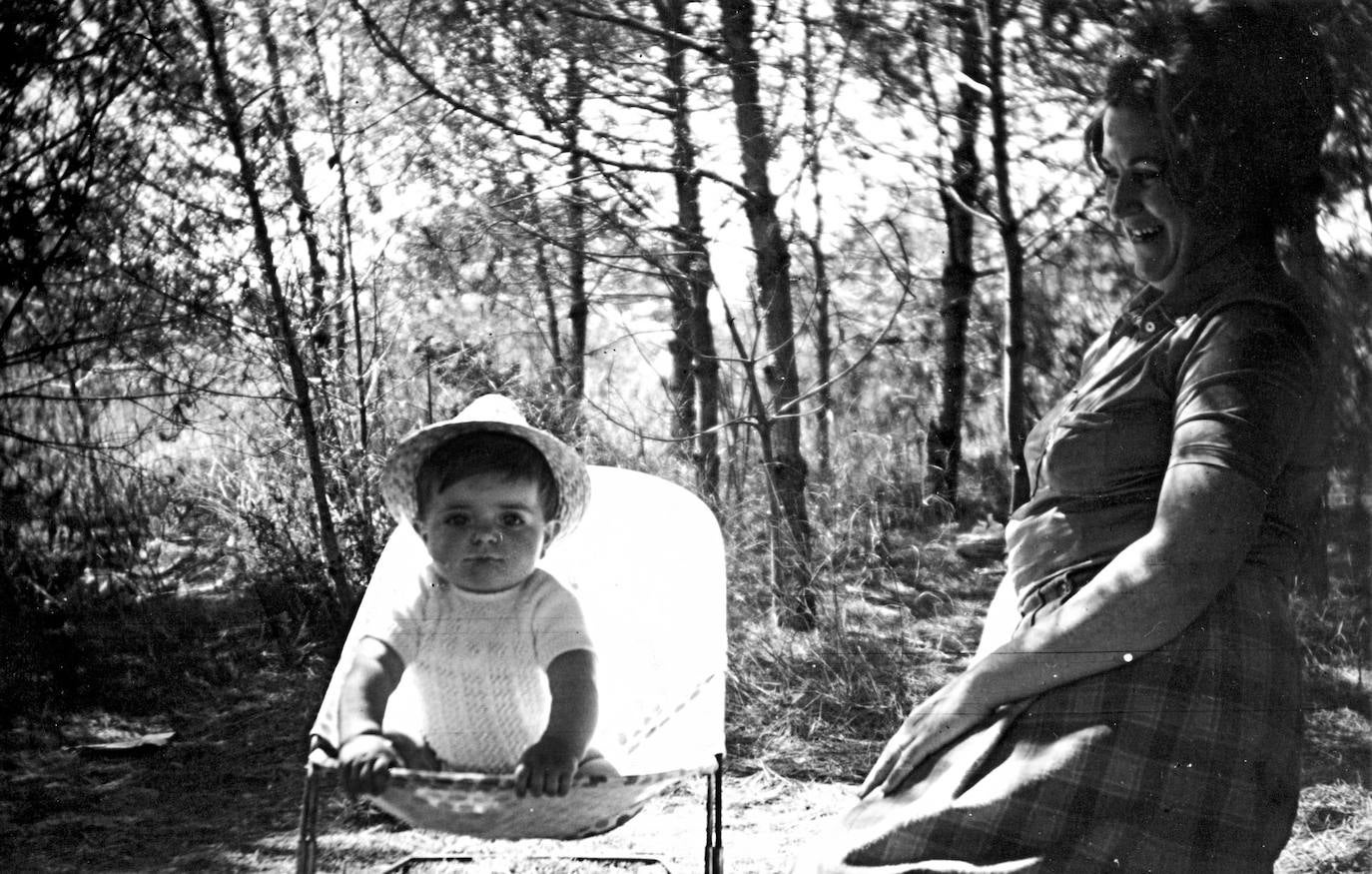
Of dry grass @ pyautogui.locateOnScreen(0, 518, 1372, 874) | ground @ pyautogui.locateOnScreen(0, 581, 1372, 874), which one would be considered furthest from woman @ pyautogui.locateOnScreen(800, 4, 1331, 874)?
ground @ pyautogui.locateOnScreen(0, 581, 1372, 874)

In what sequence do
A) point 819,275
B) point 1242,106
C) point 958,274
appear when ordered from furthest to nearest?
point 819,275 → point 958,274 → point 1242,106

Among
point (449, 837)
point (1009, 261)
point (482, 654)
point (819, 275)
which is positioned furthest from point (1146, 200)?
point (449, 837)

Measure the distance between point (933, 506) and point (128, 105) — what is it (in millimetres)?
1761

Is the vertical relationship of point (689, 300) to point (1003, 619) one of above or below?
above

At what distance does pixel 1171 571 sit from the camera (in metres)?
1.27

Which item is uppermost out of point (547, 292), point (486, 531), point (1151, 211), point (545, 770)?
point (547, 292)

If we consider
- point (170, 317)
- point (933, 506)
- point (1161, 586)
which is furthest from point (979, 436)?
point (170, 317)

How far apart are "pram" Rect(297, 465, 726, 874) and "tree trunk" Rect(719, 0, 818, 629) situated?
1.20ft

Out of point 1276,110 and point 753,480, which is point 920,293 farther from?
point 1276,110

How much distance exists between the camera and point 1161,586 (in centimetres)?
128

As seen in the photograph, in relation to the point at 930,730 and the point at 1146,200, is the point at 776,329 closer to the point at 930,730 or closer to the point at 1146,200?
the point at 1146,200

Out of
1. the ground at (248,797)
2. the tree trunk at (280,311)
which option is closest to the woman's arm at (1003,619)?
the ground at (248,797)

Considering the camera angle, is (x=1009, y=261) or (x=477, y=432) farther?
(x=1009, y=261)

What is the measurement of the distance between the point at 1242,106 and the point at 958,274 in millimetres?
833
